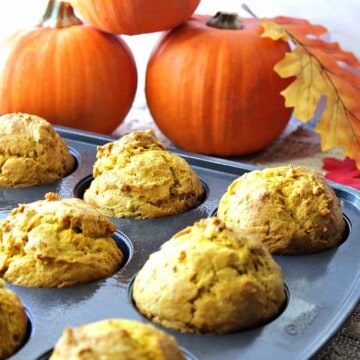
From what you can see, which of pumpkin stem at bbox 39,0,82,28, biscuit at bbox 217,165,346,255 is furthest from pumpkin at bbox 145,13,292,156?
biscuit at bbox 217,165,346,255

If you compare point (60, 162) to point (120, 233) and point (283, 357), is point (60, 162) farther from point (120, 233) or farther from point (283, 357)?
point (283, 357)

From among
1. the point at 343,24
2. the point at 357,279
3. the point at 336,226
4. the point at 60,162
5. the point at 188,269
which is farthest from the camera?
the point at 343,24

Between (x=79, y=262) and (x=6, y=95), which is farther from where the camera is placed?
(x=6, y=95)

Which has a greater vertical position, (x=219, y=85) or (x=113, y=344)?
(x=113, y=344)

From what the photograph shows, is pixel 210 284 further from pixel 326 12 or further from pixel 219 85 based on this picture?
pixel 326 12

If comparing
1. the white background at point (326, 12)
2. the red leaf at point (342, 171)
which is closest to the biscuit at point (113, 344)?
the red leaf at point (342, 171)

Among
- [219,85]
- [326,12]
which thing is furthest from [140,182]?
[326,12]

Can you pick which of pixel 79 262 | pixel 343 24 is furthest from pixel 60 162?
pixel 343 24
